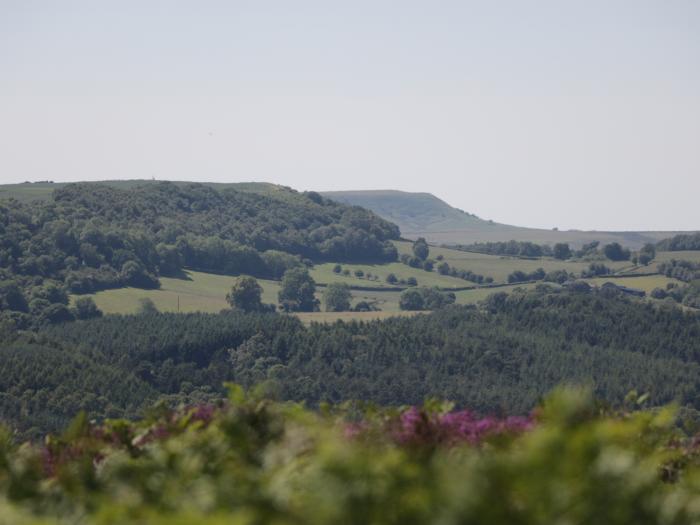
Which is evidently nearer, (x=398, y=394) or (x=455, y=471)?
(x=455, y=471)

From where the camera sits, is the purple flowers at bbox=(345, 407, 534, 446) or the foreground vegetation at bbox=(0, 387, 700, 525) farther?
the purple flowers at bbox=(345, 407, 534, 446)

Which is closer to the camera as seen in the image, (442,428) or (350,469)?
(350,469)

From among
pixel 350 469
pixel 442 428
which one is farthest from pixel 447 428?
pixel 350 469

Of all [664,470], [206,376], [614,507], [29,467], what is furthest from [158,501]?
[206,376]

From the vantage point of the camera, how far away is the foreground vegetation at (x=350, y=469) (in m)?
10.7

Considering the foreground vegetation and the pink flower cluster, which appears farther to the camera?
the pink flower cluster

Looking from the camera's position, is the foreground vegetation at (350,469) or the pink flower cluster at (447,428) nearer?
the foreground vegetation at (350,469)

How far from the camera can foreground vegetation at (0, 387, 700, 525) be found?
10.7 m

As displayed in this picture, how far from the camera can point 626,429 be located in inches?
486

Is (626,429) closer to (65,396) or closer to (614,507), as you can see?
(614,507)

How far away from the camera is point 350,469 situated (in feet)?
36.7

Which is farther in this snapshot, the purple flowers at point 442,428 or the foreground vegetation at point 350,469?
the purple flowers at point 442,428

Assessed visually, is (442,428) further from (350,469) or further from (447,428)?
(350,469)

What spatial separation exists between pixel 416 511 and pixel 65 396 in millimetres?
145592
